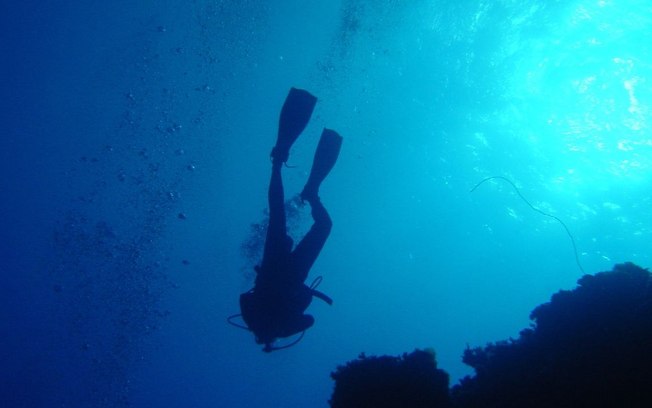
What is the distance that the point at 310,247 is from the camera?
18.3ft

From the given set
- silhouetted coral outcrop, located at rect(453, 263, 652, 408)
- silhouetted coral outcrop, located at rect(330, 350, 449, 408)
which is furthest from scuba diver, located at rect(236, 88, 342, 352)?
silhouetted coral outcrop, located at rect(453, 263, 652, 408)

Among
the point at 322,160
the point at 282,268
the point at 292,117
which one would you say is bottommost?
the point at 282,268

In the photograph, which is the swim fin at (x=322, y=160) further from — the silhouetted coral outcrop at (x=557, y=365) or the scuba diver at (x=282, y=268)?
the silhouetted coral outcrop at (x=557, y=365)

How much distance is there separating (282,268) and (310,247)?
1.64 feet

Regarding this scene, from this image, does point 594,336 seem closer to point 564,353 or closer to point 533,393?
point 564,353

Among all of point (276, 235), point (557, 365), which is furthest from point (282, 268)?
point (557, 365)

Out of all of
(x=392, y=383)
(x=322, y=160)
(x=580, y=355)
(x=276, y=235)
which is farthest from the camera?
(x=392, y=383)

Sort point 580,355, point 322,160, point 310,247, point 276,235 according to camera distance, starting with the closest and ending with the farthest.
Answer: point 580,355
point 276,235
point 310,247
point 322,160

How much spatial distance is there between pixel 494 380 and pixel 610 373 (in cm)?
145

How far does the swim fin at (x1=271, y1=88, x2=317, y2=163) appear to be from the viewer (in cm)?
559

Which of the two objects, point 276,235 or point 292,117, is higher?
point 292,117

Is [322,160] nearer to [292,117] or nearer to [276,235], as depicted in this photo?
[292,117]

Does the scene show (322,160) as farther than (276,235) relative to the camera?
Answer: Yes

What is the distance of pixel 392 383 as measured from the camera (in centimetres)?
600
